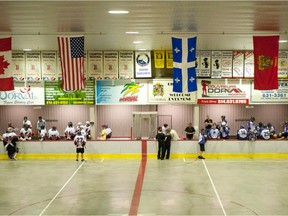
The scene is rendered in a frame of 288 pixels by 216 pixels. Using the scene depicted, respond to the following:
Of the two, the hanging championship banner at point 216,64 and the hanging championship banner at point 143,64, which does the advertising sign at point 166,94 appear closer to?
the hanging championship banner at point 143,64

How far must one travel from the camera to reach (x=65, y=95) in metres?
25.1

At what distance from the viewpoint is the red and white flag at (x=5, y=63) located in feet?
49.6

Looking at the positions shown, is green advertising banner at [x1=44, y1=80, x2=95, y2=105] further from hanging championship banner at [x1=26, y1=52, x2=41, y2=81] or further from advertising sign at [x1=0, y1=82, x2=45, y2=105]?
hanging championship banner at [x1=26, y1=52, x2=41, y2=81]

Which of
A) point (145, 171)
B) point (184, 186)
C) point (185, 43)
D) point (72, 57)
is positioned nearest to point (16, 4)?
point (72, 57)

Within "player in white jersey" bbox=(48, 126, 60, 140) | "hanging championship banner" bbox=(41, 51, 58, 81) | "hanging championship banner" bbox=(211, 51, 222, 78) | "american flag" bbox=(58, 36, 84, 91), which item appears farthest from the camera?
"hanging championship banner" bbox=(41, 51, 58, 81)

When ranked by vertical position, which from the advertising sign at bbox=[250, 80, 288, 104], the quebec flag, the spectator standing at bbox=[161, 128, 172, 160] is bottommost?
the spectator standing at bbox=[161, 128, 172, 160]

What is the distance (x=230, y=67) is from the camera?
80.1ft

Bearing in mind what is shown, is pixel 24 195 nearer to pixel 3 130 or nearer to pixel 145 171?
pixel 145 171

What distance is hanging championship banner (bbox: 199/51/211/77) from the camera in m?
24.1

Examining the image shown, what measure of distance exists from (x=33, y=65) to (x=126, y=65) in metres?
5.43

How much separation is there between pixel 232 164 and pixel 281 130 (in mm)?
8457

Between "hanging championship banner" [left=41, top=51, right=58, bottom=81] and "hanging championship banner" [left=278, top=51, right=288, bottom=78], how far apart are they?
42.4 ft

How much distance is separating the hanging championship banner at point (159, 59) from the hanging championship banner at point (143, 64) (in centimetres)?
43

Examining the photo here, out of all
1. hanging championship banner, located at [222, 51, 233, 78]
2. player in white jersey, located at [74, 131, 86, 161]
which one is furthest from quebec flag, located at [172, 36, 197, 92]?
hanging championship banner, located at [222, 51, 233, 78]
